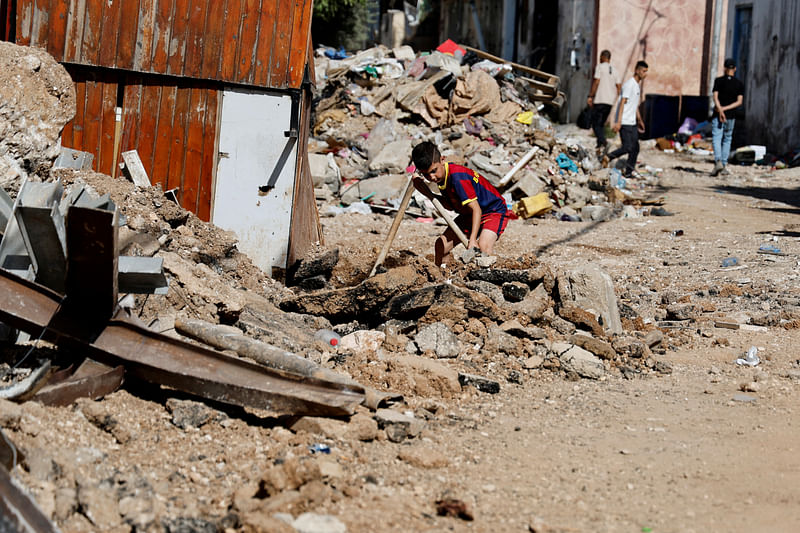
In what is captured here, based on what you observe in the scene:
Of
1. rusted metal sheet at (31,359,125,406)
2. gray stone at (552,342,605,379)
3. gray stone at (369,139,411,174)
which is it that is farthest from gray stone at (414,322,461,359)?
gray stone at (369,139,411,174)

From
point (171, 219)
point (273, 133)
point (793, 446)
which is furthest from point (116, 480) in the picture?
point (273, 133)

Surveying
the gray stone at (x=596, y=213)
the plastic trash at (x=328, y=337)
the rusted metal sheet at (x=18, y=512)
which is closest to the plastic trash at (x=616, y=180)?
the gray stone at (x=596, y=213)

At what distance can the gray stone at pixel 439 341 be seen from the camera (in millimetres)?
5121

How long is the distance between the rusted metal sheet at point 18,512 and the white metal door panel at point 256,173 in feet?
17.1

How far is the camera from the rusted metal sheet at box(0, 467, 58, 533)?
231 centimetres

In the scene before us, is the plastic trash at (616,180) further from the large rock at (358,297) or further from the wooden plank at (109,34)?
the wooden plank at (109,34)

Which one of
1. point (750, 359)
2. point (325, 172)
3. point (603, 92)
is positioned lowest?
point (750, 359)

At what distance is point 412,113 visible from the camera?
565 inches

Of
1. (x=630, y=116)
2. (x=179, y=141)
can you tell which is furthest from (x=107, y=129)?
(x=630, y=116)

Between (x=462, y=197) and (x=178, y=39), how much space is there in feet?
9.43

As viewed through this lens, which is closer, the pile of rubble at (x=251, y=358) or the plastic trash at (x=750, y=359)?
the pile of rubble at (x=251, y=358)

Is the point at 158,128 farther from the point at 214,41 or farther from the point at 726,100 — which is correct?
the point at 726,100

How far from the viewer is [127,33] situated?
23.8 ft

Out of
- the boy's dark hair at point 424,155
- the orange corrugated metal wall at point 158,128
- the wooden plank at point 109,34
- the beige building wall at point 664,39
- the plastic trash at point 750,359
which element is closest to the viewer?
the plastic trash at point 750,359
